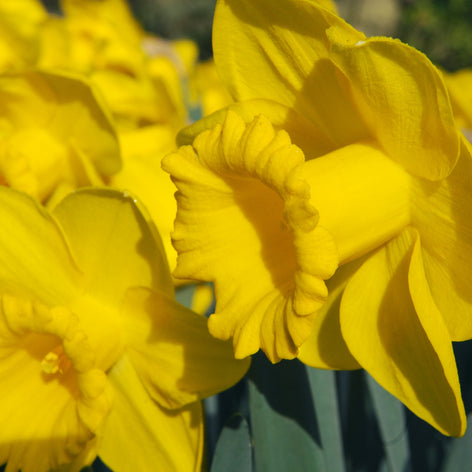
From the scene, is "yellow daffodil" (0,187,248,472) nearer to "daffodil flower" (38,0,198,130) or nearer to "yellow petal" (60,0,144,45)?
"daffodil flower" (38,0,198,130)

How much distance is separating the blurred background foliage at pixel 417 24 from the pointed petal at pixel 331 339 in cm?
573

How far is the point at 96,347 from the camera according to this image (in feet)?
3.09

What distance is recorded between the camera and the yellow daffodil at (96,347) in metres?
0.90

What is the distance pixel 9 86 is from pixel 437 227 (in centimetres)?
84

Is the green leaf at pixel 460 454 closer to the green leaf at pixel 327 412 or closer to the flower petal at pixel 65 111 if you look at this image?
the green leaf at pixel 327 412

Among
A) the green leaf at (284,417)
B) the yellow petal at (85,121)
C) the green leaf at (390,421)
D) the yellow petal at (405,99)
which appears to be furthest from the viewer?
the yellow petal at (85,121)

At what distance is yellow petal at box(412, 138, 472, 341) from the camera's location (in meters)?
0.76

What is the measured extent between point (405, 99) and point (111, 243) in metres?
0.48

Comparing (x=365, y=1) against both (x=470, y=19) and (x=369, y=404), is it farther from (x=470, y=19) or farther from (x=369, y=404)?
(x=369, y=404)

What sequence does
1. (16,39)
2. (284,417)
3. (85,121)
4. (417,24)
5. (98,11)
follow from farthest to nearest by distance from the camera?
(417,24) < (98,11) < (16,39) < (85,121) < (284,417)

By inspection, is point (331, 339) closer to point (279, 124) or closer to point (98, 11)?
point (279, 124)

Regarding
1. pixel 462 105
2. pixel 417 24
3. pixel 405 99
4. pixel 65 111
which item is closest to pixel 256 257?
pixel 405 99

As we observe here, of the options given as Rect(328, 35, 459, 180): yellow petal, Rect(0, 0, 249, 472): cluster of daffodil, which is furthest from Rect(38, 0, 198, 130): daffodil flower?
Rect(328, 35, 459, 180): yellow petal

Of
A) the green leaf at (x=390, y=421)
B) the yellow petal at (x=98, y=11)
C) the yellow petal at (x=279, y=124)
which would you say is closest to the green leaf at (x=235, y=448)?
the green leaf at (x=390, y=421)
